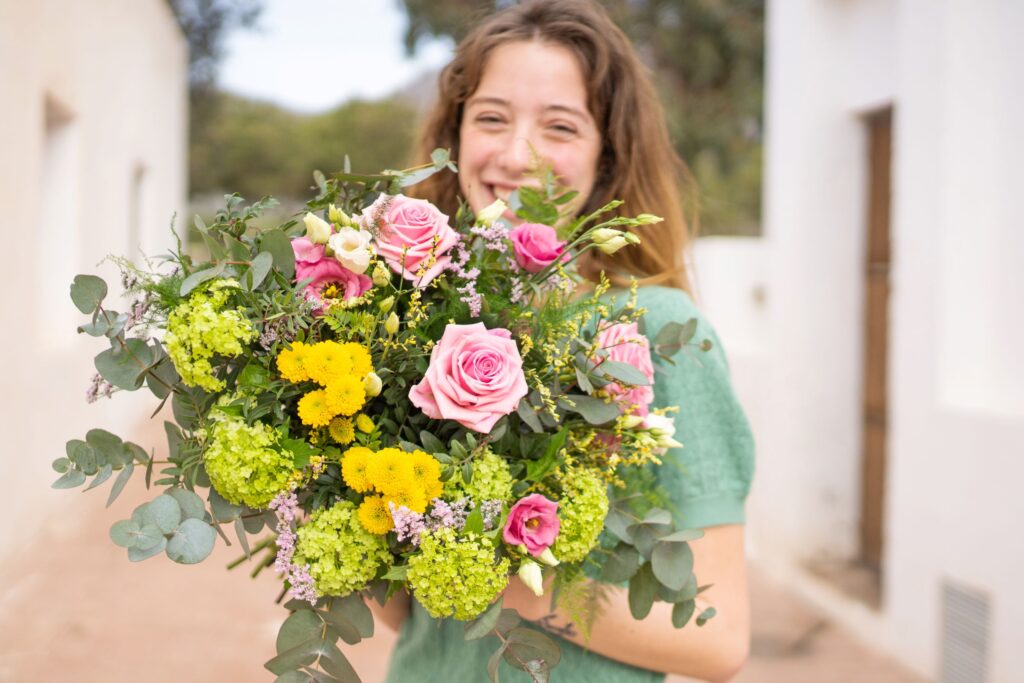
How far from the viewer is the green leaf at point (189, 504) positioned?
1.20 meters

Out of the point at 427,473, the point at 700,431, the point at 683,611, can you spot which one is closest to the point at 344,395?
the point at 427,473

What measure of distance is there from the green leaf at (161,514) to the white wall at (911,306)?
376cm

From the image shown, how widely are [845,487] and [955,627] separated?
186 cm

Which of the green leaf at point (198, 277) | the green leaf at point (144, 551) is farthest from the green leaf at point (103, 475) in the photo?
the green leaf at point (198, 277)

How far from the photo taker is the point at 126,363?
4.10 ft

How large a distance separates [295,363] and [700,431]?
0.77m

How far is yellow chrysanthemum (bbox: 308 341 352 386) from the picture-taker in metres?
1.18

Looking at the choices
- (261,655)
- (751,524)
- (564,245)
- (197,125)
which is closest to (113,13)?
(261,655)

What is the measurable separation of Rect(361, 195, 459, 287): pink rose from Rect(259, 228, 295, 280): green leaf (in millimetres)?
116

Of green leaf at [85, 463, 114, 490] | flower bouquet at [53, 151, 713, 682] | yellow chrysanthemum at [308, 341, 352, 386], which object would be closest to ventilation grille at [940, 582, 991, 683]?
flower bouquet at [53, 151, 713, 682]

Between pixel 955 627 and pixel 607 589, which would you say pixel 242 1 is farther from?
pixel 607 589

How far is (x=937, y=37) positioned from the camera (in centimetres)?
464

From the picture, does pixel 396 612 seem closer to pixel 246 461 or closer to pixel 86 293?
pixel 246 461

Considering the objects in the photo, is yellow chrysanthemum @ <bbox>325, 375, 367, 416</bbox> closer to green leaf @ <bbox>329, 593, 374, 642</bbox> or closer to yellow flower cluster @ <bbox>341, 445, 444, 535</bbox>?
yellow flower cluster @ <bbox>341, 445, 444, 535</bbox>
